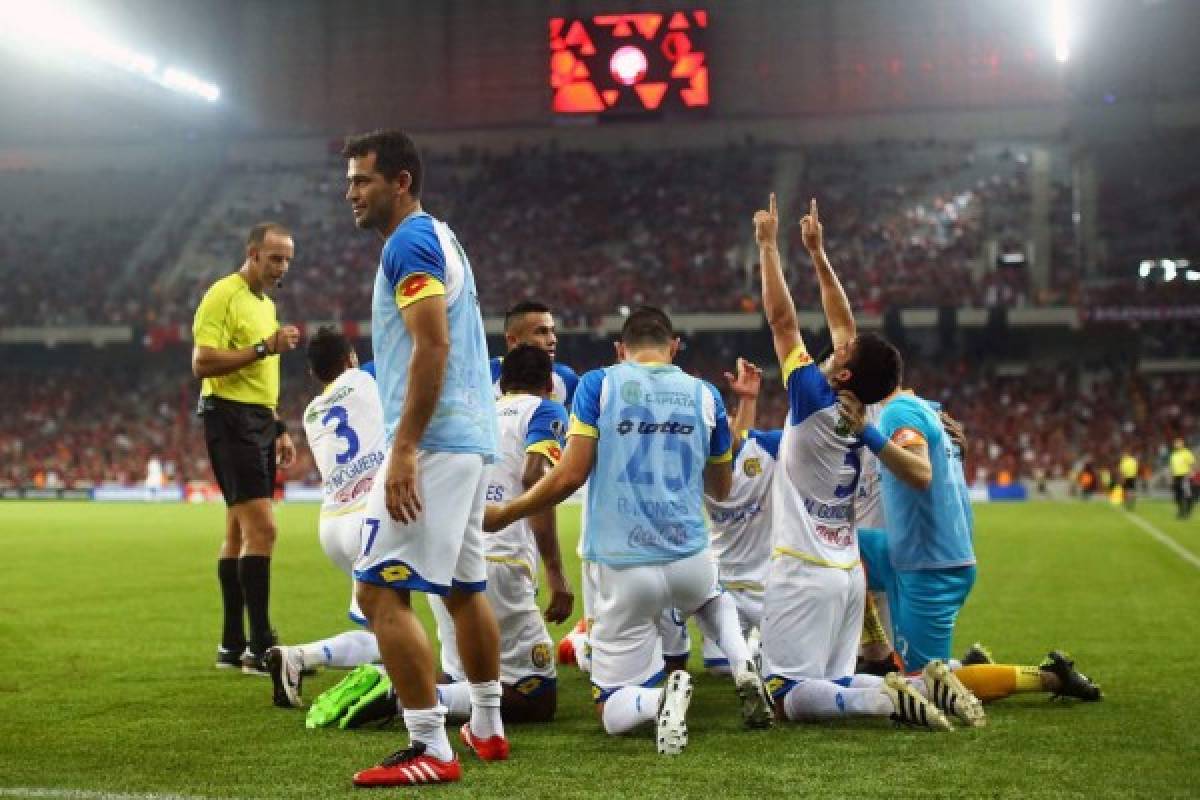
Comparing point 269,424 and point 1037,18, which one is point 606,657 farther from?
point 1037,18

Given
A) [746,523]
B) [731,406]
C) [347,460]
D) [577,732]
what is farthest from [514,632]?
[731,406]

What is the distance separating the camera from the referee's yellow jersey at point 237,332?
28.6ft

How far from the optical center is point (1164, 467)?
37.2 m

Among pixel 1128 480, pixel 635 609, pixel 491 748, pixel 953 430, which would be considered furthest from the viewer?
pixel 1128 480

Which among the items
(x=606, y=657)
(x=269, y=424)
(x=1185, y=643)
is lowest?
(x=1185, y=643)

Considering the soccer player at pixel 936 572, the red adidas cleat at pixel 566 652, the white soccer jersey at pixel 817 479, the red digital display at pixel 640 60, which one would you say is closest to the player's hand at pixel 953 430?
the soccer player at pixel 936 572

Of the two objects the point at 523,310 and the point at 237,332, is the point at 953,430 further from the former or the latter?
the point at 237,332

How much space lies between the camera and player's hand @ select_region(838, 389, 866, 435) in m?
6.36

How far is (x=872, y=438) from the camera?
21.2 ft

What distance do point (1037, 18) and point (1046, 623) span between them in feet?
120

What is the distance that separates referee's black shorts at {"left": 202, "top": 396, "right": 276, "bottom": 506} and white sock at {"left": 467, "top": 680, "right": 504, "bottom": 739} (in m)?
3.18

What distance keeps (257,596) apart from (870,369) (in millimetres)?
4090

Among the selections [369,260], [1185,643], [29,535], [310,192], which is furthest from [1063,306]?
[1185,643]

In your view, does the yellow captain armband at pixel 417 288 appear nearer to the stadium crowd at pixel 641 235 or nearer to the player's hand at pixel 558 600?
the player's hand at pixel 558 600
